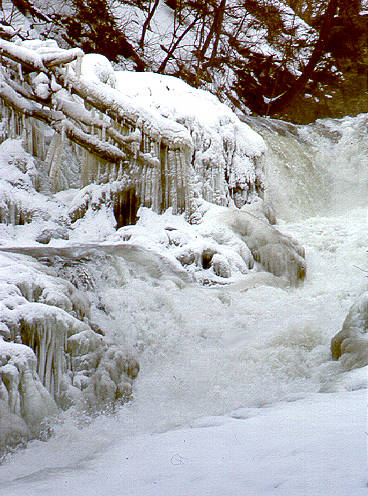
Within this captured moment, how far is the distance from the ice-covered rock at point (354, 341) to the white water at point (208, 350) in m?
0.12

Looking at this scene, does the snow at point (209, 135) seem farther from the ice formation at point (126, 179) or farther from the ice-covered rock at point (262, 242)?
the ice-covered rock at point (262, 242)

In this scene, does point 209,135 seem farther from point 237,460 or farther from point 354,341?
point 237,460

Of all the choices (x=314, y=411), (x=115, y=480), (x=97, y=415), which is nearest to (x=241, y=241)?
(x=97, y=415)

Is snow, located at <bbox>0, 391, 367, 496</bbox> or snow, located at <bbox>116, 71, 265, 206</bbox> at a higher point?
snow, located at <bbox>116, 71, 265, 206</bbox>

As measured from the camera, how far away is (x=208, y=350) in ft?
15.5

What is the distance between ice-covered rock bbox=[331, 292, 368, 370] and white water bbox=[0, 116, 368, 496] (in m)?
0.12

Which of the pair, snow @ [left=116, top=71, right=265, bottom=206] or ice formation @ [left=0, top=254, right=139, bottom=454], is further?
snow @ [left=116, top=71, right=265, bottom=206]

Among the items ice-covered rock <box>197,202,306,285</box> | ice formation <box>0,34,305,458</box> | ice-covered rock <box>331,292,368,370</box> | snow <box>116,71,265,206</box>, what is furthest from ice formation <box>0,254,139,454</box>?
snow <box>116,71,265,206</box>

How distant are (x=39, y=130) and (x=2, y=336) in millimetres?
5638

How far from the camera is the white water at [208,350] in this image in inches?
109

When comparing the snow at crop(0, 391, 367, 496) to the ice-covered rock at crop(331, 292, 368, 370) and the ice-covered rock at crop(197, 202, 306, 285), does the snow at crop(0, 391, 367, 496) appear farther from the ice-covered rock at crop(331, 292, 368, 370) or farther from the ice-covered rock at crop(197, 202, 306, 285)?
the ice-covered rock at crop(197, 202, 306, 285)

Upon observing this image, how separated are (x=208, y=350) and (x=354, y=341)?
1.53 metres

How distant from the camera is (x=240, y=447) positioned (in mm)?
1968

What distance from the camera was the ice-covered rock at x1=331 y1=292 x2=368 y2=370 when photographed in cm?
354
